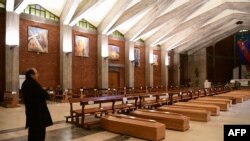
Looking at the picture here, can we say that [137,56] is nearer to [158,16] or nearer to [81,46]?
[158,16]

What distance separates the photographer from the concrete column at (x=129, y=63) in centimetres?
1809

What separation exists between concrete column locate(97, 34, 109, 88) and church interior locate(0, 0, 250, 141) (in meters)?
0.07

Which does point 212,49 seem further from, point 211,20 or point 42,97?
point 42,97

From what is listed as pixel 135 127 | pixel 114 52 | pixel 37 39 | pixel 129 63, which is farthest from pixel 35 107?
pixel 129 63

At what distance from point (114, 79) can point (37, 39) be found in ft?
22.5

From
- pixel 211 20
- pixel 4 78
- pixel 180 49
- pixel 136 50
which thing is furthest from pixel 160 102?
pixel 180 49

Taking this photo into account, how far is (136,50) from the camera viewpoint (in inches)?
765

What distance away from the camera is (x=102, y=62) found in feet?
51.9

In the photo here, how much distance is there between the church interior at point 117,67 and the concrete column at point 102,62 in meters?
0.07

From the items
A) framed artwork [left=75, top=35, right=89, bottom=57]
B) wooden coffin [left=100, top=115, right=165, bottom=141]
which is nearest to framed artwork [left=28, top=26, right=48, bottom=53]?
framed artwork [left=75, top=35, right=89, bottom=57]

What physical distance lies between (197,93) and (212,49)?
15.4 m

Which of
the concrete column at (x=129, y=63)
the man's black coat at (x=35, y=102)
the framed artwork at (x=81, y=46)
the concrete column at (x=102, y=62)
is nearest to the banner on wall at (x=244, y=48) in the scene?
the concrete column at (x=129, y=63)

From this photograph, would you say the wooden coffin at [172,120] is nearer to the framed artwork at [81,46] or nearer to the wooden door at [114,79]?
the framed artwork at [81,46]

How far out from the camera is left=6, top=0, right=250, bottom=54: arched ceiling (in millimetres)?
13117
